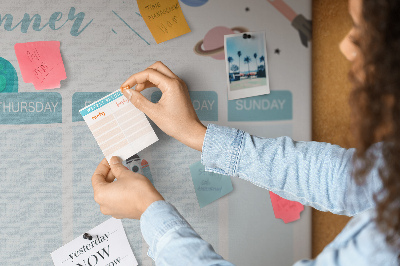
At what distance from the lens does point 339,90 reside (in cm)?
86

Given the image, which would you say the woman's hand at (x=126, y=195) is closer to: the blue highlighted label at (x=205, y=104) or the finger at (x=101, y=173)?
the finger at (x=101, y=173)

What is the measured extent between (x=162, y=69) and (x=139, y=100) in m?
0.08

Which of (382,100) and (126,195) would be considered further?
(126,195)

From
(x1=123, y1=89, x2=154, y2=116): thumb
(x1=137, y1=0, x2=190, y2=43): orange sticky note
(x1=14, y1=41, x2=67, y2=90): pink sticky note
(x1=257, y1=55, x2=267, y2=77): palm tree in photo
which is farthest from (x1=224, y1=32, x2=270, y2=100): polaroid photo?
(x1=14, y1=41, x2=67, y2=90): pink sticky note

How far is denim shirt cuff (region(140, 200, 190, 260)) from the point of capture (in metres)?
0.53

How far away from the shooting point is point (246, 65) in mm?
836

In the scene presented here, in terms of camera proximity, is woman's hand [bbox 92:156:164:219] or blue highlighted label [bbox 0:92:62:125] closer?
woman's hand [bbox 92:156:164:219]

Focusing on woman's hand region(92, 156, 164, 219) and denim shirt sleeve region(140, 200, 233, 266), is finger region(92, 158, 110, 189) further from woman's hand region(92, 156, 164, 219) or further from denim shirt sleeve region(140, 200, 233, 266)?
denim shirt sleeve region(140, 200, 233, 266)

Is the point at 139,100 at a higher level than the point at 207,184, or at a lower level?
higher

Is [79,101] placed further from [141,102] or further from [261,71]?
[261,71]

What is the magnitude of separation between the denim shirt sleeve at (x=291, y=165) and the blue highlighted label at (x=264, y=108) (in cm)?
16

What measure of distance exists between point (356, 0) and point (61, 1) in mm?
566

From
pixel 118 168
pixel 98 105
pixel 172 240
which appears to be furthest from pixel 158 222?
pixel 98 105

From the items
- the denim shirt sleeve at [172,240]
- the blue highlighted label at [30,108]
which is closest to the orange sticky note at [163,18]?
the blue highlighted label at [30,108]
